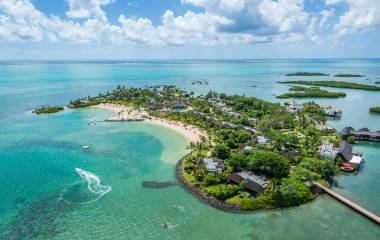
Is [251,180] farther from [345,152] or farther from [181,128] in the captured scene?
[181,128]

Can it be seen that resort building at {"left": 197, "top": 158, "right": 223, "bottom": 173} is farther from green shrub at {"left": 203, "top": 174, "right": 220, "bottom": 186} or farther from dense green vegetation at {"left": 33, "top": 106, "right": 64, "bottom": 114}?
dense green vegetation at {"left": 33, "top": 106, "right": 64, "bottom": 114}

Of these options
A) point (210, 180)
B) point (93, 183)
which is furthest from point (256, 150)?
point (93, 183)

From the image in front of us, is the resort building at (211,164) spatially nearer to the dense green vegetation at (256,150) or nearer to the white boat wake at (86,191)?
the dense green vegetation at (256,150)

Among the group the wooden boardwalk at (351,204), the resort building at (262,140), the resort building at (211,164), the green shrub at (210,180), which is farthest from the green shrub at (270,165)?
the resort building at (262,140)

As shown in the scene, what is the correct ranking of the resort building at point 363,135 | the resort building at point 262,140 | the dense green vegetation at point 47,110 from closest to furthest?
the resort building at point 262,140
the resort building at point 363,135
the dense green vegetation at point 47,110

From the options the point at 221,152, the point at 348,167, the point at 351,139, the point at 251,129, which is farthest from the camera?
the point at 251,129

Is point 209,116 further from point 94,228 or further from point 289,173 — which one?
point 94,228

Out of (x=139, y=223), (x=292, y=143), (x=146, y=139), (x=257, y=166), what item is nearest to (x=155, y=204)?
(x=139, y=223)
